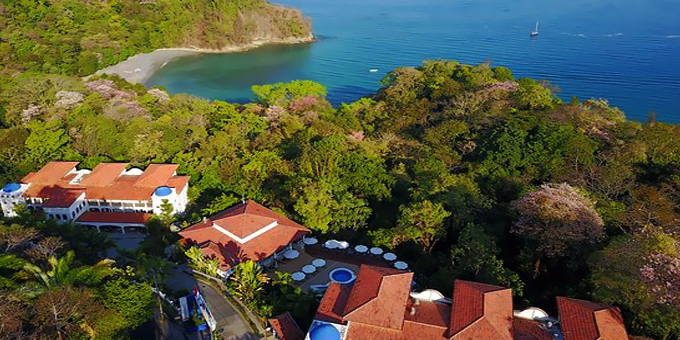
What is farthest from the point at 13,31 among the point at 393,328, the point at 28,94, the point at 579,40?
the point at 579,40

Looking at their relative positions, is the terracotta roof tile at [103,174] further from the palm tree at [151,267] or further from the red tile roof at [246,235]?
the palm tree at [151,267]

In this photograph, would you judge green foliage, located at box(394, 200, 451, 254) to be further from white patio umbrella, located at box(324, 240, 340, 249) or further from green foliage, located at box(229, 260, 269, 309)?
green foliage, located at box(229, 260, 269, 309)

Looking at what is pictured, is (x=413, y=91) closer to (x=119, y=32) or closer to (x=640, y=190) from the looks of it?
(x=640, y=190)

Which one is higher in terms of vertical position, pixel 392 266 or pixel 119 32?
pixel 119 32

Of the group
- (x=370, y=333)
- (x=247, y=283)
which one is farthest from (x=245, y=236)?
(x=370, y=333)

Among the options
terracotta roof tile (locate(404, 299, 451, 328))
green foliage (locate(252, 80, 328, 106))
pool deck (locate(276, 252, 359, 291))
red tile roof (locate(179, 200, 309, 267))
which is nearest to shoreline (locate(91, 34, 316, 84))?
green foliage (locate(252, 80, 328, 106))

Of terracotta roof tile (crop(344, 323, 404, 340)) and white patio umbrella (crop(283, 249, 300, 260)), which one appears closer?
terracotta roof tile (crop(344, 323, 404, 340))
